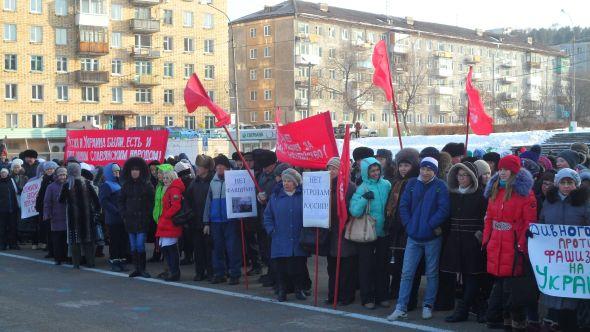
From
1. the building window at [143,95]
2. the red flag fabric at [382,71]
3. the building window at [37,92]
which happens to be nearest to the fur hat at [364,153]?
the red flag fabric at [382,71]

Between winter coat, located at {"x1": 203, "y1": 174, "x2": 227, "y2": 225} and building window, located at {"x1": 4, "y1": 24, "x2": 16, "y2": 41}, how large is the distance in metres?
56.7

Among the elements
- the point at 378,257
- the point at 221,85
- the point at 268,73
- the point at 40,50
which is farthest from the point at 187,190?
the point at 268,73

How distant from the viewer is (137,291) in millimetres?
11109

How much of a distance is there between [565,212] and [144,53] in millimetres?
64513

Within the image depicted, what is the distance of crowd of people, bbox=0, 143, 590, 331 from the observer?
311 inches

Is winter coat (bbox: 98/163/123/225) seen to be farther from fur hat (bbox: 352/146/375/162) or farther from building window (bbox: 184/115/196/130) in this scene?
building window (bbox: 184/115/196/130)

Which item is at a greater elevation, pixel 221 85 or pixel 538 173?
pixel 221 85

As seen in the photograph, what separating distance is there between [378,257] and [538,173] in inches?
96.4

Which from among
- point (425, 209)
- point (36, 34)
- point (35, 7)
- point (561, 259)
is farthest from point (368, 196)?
point (35, 7)

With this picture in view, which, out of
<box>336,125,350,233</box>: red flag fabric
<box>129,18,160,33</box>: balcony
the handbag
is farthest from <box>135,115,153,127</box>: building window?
the handbag

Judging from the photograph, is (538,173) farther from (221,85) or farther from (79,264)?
(221,85)

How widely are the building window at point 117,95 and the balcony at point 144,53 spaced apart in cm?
335

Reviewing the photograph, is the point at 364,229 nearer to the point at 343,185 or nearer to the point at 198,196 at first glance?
the point at 343,185

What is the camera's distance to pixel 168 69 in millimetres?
71875
